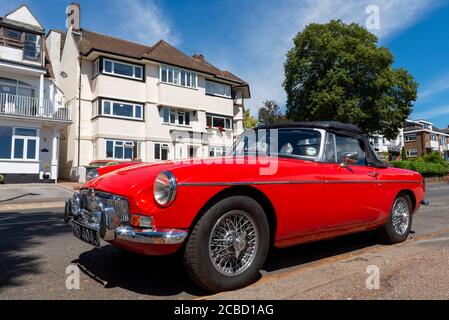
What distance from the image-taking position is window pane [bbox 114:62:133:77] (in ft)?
83.3

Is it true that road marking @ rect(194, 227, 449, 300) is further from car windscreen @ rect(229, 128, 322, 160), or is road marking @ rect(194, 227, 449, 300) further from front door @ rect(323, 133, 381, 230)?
car windscreen @ rect(229, 128, 322, 160)

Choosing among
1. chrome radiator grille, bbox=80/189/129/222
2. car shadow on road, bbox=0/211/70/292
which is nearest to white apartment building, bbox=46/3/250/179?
car shadow on road, bbox=0/211/70/292

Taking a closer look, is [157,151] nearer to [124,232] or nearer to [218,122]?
[218,122]

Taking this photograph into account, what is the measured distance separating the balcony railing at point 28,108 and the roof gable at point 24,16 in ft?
18.0

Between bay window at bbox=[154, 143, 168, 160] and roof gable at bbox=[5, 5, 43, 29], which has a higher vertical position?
roof gable at bbox=[5, 5, 43, 29]

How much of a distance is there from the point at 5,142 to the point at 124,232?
22.0m

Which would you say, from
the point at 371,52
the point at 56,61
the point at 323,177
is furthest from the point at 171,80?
the point at 323,177

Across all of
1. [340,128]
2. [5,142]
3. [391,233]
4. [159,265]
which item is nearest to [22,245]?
[159,265]

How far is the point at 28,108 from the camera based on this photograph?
22250 mm

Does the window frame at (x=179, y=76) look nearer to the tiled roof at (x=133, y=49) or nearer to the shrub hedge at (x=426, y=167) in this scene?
the tiled roof at (x=133, y=49)

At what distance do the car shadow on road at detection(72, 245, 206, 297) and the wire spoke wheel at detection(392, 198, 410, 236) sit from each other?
3.11m

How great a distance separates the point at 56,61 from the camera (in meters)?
29.8

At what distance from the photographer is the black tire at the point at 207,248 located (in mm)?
2820
